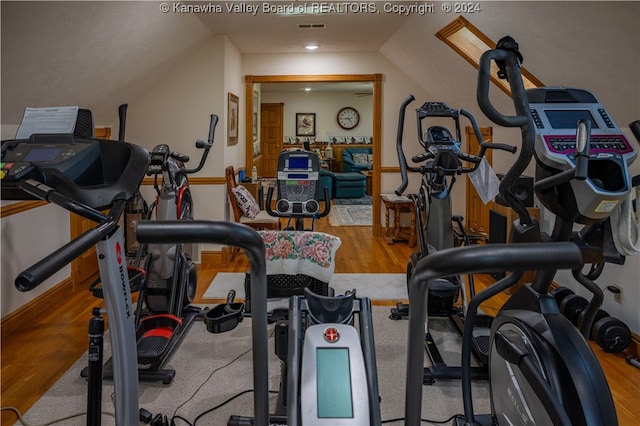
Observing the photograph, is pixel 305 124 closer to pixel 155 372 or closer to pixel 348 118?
pixel 348 118

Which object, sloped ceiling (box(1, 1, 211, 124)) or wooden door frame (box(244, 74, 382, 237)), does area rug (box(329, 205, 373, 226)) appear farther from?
sloped ceiling (box(1, 1, 211, 124))

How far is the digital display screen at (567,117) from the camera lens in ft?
5.39

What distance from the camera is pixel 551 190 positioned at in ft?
5.22

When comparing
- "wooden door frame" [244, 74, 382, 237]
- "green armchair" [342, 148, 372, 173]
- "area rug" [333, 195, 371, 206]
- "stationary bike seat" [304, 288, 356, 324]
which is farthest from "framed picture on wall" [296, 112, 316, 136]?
"stationary bike seat" [304, 288, 356, 324]

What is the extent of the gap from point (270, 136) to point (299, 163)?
27.2ft

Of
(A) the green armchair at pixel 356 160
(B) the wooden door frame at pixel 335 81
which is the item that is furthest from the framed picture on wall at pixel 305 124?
(B) the wooden door frame at pixel 335 81

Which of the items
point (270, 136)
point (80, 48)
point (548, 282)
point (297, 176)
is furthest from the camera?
point (270, 136)

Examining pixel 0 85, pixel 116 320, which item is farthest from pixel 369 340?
pixel 0 85

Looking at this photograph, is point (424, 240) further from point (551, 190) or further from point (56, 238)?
point (56, 238)

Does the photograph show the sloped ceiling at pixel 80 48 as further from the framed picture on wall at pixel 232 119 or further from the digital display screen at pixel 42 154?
the digital display screen at pixel 42 154

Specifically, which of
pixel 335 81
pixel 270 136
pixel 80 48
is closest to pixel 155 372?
pixel 80 48

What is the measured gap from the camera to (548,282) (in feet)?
5.33

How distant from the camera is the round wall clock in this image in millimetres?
12031

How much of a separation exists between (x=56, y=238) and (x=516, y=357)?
3.44 metres
